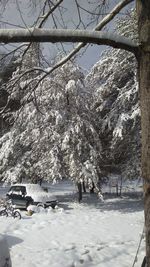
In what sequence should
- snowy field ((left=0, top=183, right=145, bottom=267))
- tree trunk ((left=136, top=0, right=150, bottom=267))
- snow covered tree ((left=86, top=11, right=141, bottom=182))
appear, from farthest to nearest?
snow covered tree ((left=86, top=11, right=141, bottom=182)) → snowy field ((left=0, top=183, right=145, bottom=267)) → tree trunk ((left=136, top=0, right=150, bottom=267))

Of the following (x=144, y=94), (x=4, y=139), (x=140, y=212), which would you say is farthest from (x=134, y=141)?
(x=144, y=94)

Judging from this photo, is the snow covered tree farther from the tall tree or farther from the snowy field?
the tall tree

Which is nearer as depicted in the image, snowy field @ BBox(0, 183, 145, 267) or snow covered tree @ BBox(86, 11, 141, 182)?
snowy field @ BBox(0, 183, 145, 267)

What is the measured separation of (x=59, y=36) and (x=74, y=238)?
33.0ft

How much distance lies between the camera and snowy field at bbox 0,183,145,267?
10.5 meters

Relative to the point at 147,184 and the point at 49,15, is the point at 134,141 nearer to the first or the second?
the point at 49,15

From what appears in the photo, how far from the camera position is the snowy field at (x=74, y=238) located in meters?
10.5

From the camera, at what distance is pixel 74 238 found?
13648mm

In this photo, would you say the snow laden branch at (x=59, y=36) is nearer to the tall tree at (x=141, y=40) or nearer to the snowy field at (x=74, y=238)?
the tall tree at (x=141, y=40)

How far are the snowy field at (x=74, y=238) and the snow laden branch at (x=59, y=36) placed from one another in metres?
6.59

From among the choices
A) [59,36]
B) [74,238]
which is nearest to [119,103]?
[74,238]

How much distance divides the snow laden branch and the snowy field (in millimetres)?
6589

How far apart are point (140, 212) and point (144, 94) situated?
18.0m

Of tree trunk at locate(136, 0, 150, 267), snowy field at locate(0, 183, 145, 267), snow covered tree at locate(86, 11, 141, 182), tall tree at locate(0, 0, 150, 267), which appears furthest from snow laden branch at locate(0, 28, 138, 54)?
snow covered tree at locate(86, 11, 141, 182)
